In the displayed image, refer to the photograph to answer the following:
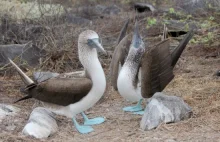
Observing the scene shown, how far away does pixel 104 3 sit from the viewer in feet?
57.1

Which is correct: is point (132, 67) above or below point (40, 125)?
above

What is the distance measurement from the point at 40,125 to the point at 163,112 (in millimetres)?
1209

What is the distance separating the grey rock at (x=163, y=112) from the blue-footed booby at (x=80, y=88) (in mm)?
Result: 514

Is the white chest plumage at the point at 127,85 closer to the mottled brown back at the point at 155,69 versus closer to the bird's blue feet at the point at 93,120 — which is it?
the mottled brown back at the point at 155,69

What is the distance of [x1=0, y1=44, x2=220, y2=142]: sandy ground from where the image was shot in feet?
15.1

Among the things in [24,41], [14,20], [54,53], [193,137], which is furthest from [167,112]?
[14,20]

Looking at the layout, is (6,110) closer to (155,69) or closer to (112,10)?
(155,69)

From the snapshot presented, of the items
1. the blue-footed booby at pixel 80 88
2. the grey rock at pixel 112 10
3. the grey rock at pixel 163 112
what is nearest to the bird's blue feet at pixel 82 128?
the blue-footed booby at pixel 80 88

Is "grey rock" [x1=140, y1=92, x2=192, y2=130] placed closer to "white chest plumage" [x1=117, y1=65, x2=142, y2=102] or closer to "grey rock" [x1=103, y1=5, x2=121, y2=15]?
"white chest plumage" [x1=117, y1=65, x2=142, y2=102]

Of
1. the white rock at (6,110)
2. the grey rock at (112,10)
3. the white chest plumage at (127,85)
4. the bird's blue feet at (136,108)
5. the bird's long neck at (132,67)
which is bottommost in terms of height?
the bird's blue feet at (136,108)

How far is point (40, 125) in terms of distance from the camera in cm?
486

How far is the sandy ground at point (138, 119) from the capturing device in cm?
462

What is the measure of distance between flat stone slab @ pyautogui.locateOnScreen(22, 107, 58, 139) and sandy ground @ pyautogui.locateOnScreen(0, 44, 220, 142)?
6 centimetres

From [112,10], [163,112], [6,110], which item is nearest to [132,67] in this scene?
[163,112]
